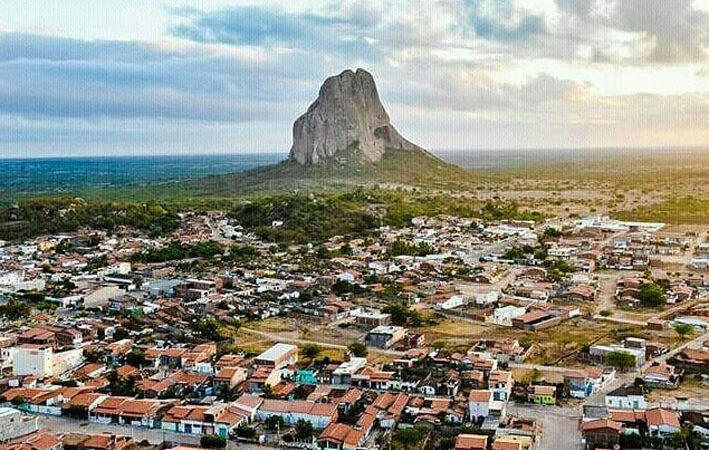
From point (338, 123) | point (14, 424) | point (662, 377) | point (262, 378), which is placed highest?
point (338, 123)

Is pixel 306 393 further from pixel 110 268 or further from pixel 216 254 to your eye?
pixel 216 254

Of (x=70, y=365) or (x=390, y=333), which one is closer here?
(x=70, y=365)

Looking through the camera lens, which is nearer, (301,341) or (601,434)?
(601,434)

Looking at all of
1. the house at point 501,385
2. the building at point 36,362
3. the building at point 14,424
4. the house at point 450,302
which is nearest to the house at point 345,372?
the house at point 501,385

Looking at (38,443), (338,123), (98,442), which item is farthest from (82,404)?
(338,123)

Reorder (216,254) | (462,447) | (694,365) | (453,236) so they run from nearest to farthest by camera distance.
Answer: (462,447) < (694,365) < (216,254) < (453,236)

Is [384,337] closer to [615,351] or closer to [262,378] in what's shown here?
[262,378]

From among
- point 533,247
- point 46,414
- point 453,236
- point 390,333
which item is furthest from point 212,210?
point 46,414
